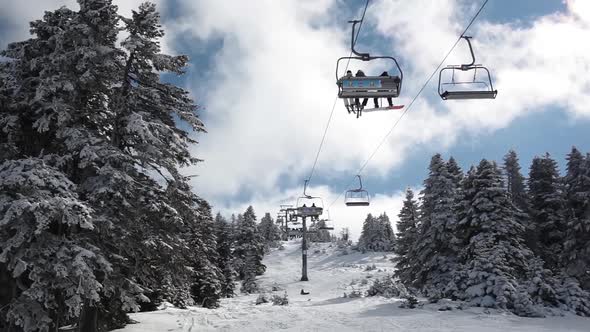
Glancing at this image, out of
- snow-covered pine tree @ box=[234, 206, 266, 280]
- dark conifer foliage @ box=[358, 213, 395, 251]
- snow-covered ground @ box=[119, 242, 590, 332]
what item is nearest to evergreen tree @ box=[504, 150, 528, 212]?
snow-covered ground @ box=[119, 242, 590, 332]

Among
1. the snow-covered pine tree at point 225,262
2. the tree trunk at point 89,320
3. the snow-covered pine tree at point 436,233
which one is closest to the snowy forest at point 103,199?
the tree trunk at point 89,320

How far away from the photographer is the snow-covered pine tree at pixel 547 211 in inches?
1366

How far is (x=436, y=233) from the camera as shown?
108 ft

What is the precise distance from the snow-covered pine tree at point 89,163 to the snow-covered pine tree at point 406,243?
82.8ft

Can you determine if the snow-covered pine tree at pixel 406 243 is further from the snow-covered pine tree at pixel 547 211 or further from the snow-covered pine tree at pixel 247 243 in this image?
the snow-covered pine tree at pixel 247 243

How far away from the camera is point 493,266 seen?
22.9 meters

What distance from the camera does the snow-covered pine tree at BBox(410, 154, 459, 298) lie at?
104 ft

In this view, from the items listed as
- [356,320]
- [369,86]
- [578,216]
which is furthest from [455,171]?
[369,86]

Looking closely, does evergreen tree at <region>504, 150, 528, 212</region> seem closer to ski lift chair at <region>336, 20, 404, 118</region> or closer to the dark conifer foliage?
ski lift chair at <region>336, 20, 404, 118</region>

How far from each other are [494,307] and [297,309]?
32.4 ft

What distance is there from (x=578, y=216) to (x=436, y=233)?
32.9 ft

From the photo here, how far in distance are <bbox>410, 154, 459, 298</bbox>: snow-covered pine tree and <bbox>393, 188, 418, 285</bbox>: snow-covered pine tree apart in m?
1.62

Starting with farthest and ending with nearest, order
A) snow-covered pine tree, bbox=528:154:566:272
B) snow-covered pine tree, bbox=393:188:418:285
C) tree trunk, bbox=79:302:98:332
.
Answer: snow-covered pine tree, bbox=393:188:418:285 < snow-covered pine tree, bbox=528:154:566:272 < tree trunk, bbox=79:302:98:332

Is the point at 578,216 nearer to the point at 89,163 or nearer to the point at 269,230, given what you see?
the point at 89,163
